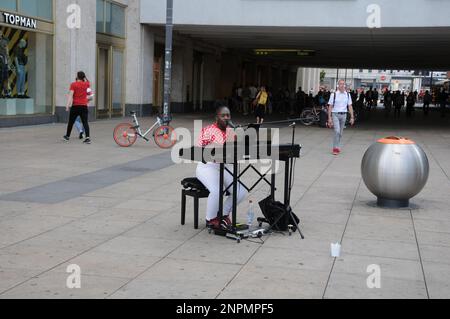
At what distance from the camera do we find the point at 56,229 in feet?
21.2

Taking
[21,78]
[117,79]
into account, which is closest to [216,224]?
[21,78]

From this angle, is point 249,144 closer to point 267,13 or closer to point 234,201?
point 234,201

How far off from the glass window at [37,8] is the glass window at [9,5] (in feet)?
1.06

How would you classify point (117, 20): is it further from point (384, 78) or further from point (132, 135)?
point (384, 78)

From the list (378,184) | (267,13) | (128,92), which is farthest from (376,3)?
(378,184)

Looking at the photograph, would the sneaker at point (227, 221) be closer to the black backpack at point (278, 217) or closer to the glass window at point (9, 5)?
the black backpack at point (278, 217)

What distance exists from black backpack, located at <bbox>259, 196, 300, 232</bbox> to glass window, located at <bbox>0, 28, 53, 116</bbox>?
1381 centimetres

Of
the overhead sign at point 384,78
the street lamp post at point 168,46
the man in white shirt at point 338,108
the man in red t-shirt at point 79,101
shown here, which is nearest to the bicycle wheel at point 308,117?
the street lamp post at point 168,46

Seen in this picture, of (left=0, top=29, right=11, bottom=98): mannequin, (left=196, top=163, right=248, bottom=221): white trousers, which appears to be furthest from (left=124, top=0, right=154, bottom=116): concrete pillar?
(left=196, top=163, right=248, bottom=221): white trousers

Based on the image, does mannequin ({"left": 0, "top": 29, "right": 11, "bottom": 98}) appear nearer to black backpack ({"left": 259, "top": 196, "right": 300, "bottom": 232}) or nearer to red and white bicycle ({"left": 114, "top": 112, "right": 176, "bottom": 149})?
red and white bicycle ({"left": 114, "top": 112, "right": 176, "bottom": 149})

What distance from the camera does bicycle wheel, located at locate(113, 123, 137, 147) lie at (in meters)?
14.6

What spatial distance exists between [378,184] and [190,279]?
4.02 meters
